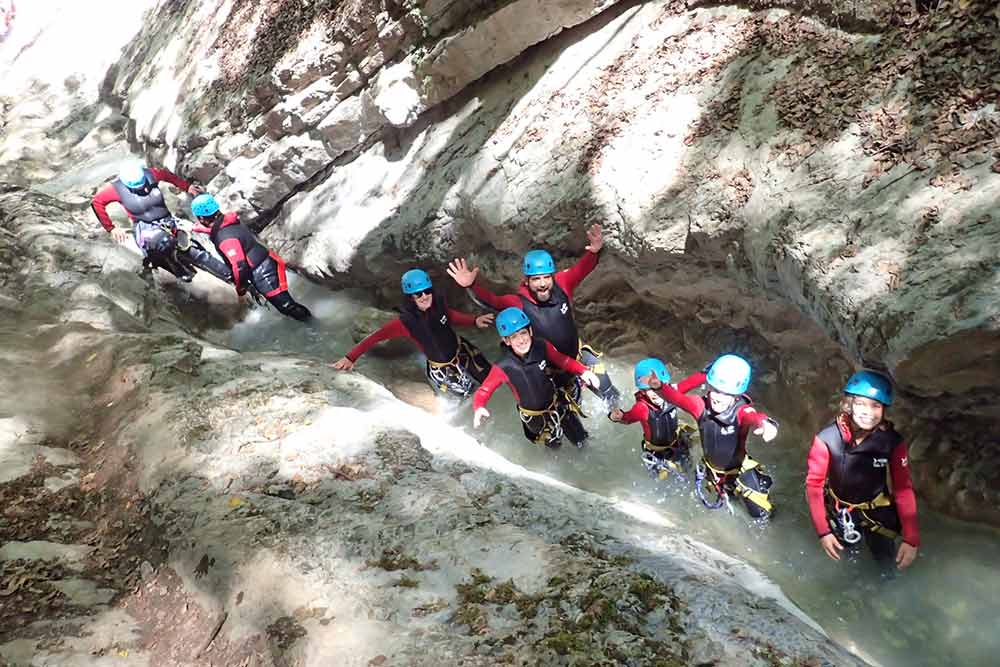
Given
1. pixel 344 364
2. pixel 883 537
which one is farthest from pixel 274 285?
pixel 883 537

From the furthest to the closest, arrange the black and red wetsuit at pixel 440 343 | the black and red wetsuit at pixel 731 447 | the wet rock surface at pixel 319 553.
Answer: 1. the black and red wetsuit at pixel 440 343
2. the black and red wetsuit at pixel 731 447
3. the wet rock surface at pixel 319 553

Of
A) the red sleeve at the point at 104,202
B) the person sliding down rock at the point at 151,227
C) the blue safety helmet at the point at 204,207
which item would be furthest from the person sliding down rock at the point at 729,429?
the red sleeve at the point at 104,202

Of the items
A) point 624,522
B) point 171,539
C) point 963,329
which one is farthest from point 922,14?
point 171,539

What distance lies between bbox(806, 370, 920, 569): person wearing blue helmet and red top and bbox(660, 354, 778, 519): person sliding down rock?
1.45 feet

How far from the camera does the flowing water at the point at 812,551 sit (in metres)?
4.11

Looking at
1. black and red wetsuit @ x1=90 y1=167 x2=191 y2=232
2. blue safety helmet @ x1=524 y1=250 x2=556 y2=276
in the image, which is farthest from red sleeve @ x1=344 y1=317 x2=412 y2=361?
black and red wetsuit @ x1=90 y1=167 x2=191 y2=232

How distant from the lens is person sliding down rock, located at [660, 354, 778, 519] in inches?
180

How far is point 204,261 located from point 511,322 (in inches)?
263

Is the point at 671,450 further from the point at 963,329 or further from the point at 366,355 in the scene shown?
the point at 366,355

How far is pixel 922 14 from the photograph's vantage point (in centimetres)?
434

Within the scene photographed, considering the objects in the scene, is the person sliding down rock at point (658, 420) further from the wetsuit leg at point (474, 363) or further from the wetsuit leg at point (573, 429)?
the wetsuit leg at point (474, 363)

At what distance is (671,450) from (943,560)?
2.14 m

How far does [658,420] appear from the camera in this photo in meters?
5.31

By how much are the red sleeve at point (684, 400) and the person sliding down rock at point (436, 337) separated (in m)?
2.14
